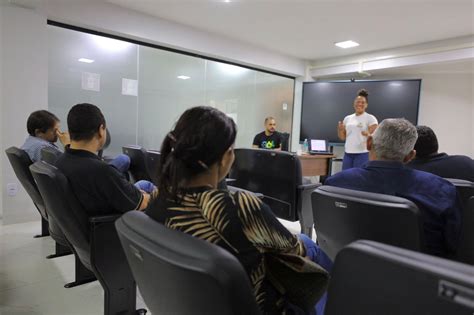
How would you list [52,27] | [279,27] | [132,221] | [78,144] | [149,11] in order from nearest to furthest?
[132,221] < [78,144] < [52,27] < [149,11] < [279,27]

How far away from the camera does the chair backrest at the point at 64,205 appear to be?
1347 millimetres

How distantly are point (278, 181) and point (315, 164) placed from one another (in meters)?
2.21

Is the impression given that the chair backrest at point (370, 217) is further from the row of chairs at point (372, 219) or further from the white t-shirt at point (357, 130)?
Result: the white t-shirt at point (357, 130)

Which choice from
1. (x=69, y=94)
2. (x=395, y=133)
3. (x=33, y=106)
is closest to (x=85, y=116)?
(x=395, y=133)

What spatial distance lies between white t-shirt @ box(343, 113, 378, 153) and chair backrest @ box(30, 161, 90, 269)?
3.67m

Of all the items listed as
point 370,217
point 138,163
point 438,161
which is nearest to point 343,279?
point 370,217

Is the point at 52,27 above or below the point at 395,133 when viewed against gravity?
above

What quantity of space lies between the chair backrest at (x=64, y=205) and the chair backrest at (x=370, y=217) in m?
1.04

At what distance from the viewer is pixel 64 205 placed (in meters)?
1.36

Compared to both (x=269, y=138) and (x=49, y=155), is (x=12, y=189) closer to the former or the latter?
(x=49, y=155)

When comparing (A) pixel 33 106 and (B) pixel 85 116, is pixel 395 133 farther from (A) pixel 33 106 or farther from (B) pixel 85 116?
(A) pixel 33 106

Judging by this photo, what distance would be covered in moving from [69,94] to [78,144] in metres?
2.73

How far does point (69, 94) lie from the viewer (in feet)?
12.7

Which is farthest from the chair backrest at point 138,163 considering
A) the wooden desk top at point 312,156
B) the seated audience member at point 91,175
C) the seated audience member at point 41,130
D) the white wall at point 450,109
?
the white wall at point 450,109
